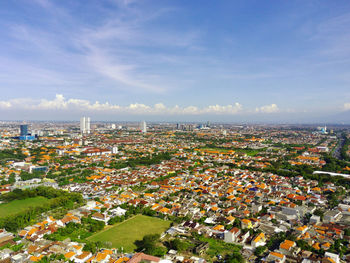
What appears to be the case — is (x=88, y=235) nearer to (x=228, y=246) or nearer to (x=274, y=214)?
(x=228, y=246)

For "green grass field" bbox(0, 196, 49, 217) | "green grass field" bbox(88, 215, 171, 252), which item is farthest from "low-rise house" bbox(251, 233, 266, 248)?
"green grass field" bbox(0, 196, 49, 217)

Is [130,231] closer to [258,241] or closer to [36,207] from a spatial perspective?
[258,241]

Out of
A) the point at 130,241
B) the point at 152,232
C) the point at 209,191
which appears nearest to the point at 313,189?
the point at 209,191

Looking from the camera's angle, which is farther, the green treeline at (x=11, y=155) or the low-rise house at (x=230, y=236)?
the green treeline at (x=11, y=155)

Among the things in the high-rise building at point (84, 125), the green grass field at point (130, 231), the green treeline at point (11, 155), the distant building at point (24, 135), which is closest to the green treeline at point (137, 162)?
the green treeline at point (11, 155)

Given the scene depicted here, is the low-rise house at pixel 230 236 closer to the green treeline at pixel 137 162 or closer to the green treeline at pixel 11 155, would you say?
the green treeline at pixel 137 162
